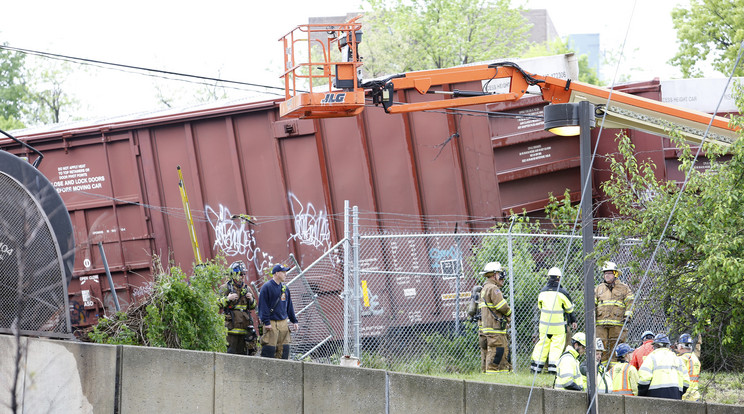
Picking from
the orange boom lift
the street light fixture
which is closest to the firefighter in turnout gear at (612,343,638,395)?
the street light fixture

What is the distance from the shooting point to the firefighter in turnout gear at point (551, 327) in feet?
33.4

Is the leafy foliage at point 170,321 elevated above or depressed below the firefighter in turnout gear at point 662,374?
above

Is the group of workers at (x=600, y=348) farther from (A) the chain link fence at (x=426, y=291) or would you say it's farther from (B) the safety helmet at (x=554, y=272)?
(A) the chain link fence at (x=426, y=291)

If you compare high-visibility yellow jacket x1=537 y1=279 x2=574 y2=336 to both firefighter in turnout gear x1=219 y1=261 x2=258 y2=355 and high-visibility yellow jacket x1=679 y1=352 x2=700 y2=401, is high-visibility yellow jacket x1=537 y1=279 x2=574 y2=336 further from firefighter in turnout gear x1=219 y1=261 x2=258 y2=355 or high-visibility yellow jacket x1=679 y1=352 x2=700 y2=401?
firefighter in turnout gear x1=219 y1=261 x2=258 y2=355

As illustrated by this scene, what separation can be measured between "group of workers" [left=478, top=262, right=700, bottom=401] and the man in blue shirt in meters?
2.55

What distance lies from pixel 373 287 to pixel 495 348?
6.28ft

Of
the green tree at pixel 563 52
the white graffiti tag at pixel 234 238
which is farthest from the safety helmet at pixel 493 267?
the green tree at pixel 563 52

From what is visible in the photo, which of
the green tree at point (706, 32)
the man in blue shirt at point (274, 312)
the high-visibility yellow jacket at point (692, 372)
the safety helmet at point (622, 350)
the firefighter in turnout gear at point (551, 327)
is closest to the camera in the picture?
the safety helmet at point (622, 350)

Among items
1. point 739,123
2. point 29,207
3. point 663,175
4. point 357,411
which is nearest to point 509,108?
point 663,175

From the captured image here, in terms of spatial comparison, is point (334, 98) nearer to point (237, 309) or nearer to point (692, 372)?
point (237, 309)

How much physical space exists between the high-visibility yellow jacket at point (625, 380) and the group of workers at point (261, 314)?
401 cm

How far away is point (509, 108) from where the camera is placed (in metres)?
12.1

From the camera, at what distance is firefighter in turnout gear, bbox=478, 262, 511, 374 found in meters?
10.6

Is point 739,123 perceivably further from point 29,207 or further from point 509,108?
point 29,207
